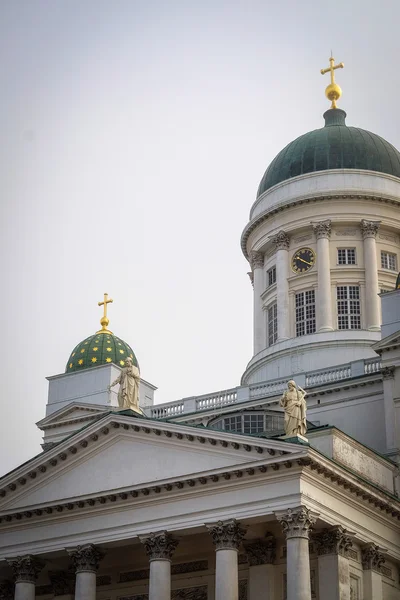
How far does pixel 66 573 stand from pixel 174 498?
781cm

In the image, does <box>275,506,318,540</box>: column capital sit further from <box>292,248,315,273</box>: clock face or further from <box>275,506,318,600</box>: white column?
<box>292,248,315,273</box>: clock face

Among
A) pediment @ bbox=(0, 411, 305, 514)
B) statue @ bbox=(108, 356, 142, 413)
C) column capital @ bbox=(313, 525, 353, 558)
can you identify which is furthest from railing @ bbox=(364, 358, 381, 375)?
pediment @ bbox=(0, 411, 305, 514)

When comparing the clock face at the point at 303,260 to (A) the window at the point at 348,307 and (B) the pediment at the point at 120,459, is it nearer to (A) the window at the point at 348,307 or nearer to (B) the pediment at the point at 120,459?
(A) the window at the point at 348,307

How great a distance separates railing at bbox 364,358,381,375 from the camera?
50938mm

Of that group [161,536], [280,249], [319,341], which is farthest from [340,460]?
[280,249]

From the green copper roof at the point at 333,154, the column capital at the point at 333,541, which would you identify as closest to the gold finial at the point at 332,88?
the green copper roof at the point at 333,154

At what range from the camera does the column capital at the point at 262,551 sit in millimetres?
41688

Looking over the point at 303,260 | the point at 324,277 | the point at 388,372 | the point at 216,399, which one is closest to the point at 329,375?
the point at 388,372

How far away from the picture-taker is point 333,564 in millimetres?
39375

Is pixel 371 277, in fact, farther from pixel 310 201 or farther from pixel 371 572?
pixel 371 572

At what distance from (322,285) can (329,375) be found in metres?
8.21

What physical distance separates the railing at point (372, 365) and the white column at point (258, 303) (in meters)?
10.8

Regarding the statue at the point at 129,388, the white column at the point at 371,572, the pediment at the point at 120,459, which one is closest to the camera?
the pediment at the point at 120,459

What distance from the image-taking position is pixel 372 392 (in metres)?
49.3
